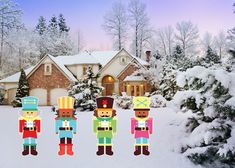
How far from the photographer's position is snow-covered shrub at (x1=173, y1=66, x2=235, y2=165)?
416 centimetres

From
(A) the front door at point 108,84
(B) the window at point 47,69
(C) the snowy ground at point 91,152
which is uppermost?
(B) the window at point 47,69

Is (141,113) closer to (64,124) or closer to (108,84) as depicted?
(64,124)

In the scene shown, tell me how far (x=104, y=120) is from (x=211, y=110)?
1.78 metres

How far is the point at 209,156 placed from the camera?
4.70 metres

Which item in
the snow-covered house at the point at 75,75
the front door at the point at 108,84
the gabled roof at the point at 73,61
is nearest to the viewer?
the snow-covered house at the point at 75,75

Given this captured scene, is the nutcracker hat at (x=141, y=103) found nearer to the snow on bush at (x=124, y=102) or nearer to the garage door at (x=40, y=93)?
the snow on bush at (x=124, y=102)

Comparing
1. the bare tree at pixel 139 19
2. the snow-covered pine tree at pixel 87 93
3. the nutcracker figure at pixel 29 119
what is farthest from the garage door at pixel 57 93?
the nutcracker figure at pixel 29 119

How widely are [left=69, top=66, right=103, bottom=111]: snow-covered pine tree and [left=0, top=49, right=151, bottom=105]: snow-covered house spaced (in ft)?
11.7

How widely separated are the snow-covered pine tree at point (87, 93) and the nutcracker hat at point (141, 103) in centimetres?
659

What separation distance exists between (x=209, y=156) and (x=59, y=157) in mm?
2554

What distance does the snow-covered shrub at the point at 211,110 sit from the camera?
4160mm

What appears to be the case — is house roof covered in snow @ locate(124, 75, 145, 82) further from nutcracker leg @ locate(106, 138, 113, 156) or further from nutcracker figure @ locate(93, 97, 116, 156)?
nutcracker figure @ locate(93, 97, 116, 156)

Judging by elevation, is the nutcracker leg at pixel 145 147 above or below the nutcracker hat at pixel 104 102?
below

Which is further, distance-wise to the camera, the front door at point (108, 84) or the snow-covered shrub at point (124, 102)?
the front door at point (108, 84)
